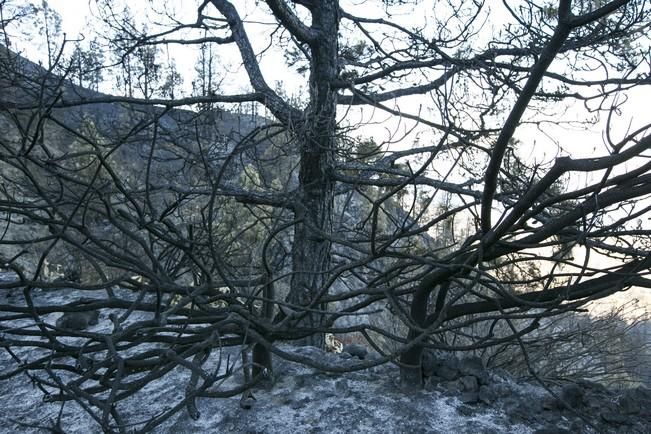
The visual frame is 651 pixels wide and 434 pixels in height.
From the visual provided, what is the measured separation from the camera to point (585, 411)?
7.61ft

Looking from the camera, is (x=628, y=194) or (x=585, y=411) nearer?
(x=628, y=194)

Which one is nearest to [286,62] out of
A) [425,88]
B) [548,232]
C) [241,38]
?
[241,38]

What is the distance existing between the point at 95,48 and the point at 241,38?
1.59 metres

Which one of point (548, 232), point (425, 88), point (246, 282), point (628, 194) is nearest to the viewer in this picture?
point (628, 194)

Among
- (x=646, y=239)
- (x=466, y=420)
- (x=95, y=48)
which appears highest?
(x=95, y=48)

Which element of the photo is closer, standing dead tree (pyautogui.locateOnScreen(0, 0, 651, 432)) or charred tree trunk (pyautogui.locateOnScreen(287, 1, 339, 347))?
standing dead tree (pyautogui.locateOnScreen(0, 0, 651, 432))

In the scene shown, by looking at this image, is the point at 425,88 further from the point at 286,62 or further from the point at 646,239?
the point at 646,239

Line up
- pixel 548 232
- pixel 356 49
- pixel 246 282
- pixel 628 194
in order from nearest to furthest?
pixel 628 194, pixel 548 232, pixel 246 282, pixel 356 49

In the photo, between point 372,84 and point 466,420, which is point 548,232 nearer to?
point 466,420

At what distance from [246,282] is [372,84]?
3.19 meters

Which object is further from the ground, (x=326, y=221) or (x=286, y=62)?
(x=286, y=62)

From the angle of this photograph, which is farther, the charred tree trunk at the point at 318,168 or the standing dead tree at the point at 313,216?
the charred tree trunk at the point at 318,168

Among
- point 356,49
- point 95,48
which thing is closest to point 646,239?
point 356,49

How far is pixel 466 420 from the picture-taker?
7.64ft
